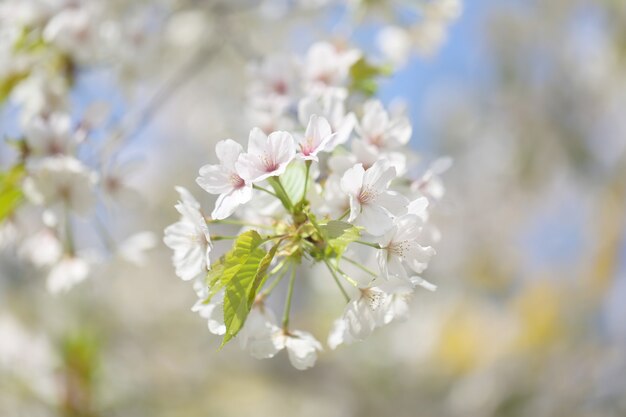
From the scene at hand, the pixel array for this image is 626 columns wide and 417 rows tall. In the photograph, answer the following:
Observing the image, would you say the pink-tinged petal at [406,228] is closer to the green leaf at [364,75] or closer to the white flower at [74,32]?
the green leaf at [364,75]

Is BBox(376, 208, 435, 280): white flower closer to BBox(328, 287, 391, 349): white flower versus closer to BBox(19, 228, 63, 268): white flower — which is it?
BBox(328, 287, 391, 349): white flower

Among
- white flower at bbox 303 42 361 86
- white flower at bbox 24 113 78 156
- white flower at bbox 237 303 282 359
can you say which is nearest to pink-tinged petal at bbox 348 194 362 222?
white flower at bbox 237 303 282 359

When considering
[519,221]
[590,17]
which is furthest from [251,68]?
[519,221]

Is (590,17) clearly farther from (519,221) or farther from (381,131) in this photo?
(381,131)

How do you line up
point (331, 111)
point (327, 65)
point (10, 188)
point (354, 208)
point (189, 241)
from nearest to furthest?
point (354, 208) → point (189, 241) → point (331, 111) → point (10, 188) → point (327, 65)

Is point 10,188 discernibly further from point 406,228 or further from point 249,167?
point 406,228

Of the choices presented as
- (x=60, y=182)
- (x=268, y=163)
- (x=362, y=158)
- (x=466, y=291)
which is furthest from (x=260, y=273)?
(x=466, y=291)
